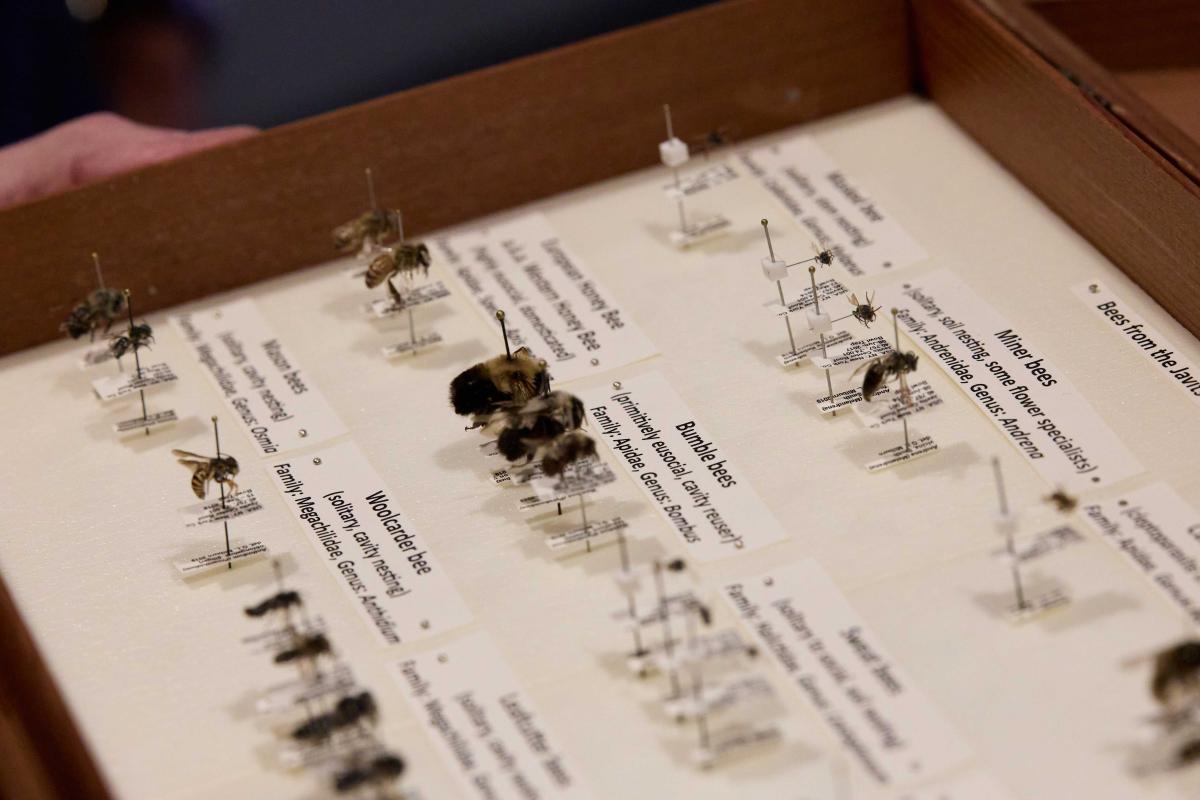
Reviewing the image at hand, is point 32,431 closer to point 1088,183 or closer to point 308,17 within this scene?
point 308,17

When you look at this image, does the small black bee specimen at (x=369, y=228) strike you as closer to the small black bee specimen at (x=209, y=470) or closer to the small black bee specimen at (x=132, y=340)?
the small black bee specimen at (x=132, y=340)

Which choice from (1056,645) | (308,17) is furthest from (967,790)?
(308,17)

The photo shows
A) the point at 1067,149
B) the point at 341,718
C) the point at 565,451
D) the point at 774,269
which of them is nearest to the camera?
the point at 341,718

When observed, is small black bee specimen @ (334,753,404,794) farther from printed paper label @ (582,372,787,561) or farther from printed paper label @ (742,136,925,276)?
printed paper label @ (742,136,925,276)

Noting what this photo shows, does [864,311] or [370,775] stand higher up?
[864,311]

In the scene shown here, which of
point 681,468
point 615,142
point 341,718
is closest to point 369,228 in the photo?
point 615,142

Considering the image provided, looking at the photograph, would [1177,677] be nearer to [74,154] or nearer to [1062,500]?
[1062,500]

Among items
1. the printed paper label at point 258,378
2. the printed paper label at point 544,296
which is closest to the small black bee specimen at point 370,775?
the printed paper label at point 258,378
